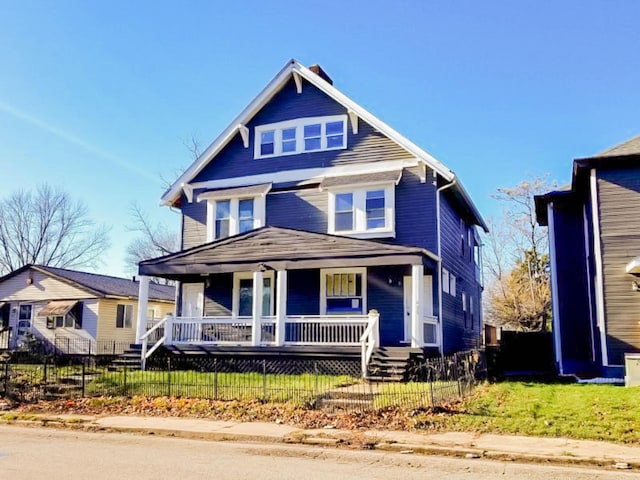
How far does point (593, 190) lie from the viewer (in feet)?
52.1

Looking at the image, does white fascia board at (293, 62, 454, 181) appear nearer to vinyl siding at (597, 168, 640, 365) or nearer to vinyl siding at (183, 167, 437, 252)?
vinyl siding at (183, 167, 437, 252)

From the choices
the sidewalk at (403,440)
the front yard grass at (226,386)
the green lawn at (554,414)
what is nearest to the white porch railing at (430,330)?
the front yard grass at (226,386)

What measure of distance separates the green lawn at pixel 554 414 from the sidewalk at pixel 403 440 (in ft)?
1.28

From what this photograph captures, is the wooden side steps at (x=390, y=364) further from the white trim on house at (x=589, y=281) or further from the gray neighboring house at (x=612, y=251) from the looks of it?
the white trim on house at (x=589, y=281)

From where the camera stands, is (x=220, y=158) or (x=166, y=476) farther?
(x=220, y=158)

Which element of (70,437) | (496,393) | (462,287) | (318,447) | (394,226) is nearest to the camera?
(318,447)

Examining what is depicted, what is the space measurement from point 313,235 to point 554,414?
355 inches

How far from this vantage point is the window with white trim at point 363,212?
18562 millimetres

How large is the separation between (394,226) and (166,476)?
41.6 feet

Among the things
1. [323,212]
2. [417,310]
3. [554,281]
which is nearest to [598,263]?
[554,281]

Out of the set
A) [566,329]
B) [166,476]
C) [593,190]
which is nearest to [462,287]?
[566,329]

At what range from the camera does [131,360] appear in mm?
17812

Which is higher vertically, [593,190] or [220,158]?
[220,158]

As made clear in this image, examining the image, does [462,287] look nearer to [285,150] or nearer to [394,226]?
[394,226]
